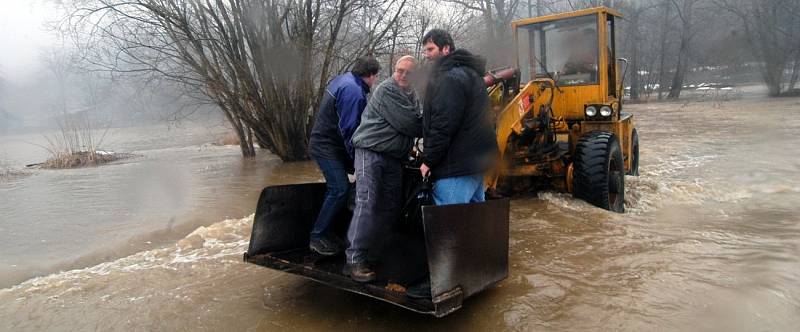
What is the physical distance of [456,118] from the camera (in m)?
A: 3.57

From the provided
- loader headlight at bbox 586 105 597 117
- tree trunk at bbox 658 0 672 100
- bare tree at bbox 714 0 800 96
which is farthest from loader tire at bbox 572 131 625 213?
tree trunk at bbox 658 0 672 100

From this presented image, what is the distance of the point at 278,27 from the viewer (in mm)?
12891

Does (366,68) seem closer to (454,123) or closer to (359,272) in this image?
(454,123)

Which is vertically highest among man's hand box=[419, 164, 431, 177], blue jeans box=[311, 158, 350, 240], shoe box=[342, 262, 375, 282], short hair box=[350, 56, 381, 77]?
short hair box=[350, 56, 381, 77]

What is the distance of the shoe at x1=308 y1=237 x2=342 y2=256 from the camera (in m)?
4.31

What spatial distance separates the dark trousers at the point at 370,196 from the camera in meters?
3.79

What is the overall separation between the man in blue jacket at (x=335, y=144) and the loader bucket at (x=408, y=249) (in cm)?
19

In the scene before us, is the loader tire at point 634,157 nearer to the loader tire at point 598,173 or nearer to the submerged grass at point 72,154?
the loader tire at point 598,173

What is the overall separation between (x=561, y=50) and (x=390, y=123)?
→ 4.78m

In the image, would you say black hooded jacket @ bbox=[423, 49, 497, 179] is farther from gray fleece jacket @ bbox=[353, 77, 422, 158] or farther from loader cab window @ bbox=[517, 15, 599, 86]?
loader cab window @ bbox=[517, 15, 599, 86]

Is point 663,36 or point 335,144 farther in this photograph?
point 663,36

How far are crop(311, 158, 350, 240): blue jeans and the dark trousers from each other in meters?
0.57

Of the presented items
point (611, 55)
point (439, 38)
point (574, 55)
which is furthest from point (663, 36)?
point (439, 38)

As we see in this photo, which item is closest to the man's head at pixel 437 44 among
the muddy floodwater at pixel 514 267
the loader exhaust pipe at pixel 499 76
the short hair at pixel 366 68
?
the short hair at pixel 366 68
